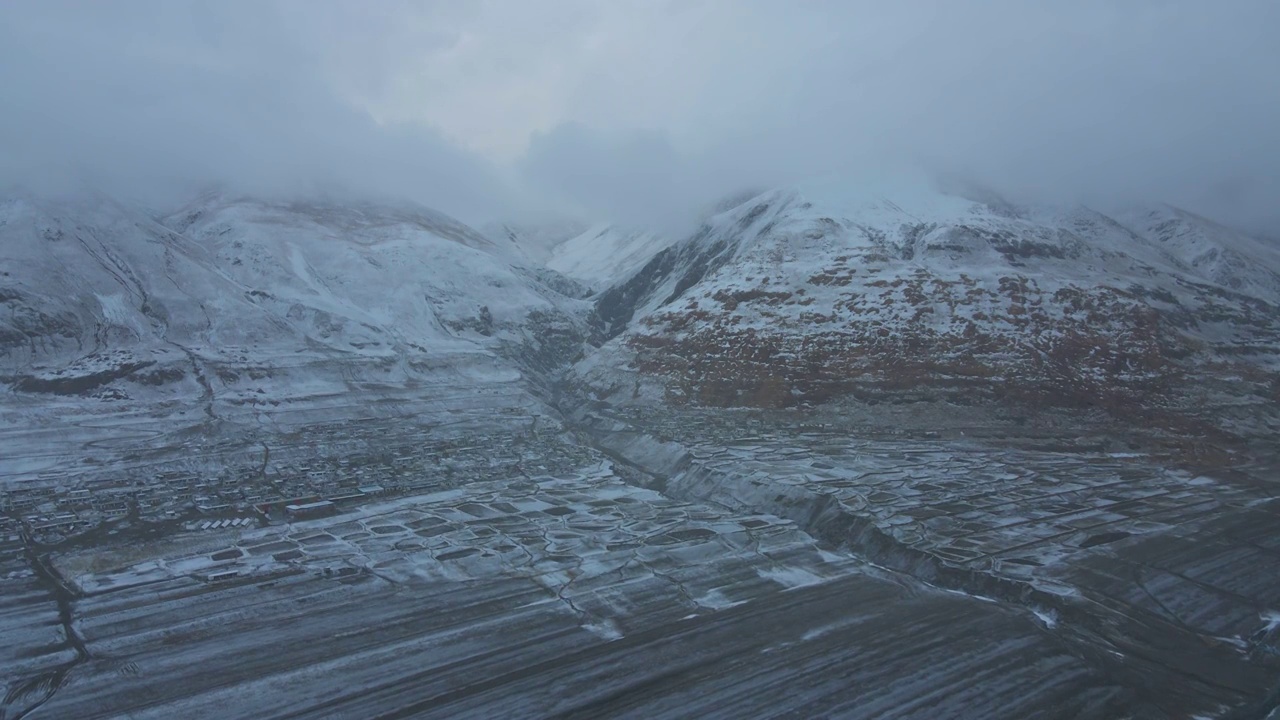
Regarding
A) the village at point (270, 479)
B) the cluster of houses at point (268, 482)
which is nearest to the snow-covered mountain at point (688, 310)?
the village at point (270, 479)

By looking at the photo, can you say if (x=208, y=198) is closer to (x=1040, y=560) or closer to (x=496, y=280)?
(x=496, y=280)

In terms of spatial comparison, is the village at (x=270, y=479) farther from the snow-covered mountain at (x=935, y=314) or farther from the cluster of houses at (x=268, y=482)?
the snow-covered mountain at (x=935, y=314)

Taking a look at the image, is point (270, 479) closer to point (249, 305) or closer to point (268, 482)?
point (268, 482)

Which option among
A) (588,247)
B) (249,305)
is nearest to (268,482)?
(249,305)

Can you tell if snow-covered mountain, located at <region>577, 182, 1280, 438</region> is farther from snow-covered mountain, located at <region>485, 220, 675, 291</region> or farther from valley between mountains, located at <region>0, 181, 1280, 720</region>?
snow-covered mountain, located at <region>485, 220, 675, 291</region>

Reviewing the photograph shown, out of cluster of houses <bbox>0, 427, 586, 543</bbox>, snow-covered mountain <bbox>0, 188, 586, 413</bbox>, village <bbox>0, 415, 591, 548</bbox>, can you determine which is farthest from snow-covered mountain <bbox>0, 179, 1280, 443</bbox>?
cluster of houses <bbox>0, 427, 586, 543</bbox>

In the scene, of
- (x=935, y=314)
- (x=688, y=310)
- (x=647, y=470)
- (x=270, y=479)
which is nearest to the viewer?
(x=270, y=479)

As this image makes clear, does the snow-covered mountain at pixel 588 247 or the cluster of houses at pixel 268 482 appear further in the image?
the snow-covered mountain at pixel 588 247

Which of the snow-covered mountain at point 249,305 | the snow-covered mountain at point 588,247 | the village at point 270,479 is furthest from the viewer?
the snow-covered mountain at point 588,247
